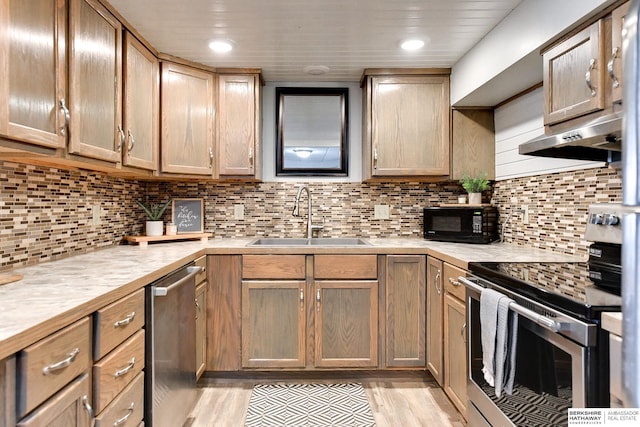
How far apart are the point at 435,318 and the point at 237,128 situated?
73.7 inches

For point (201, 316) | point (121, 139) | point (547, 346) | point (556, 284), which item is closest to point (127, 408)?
point (201, 316)

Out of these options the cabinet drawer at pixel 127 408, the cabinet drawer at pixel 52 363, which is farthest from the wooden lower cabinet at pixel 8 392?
the cabinet drawer at pixel 127 408

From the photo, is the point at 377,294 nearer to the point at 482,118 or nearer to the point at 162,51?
the point at 482,118

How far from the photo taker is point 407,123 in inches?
107

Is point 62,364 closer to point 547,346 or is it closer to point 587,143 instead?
point 547,346

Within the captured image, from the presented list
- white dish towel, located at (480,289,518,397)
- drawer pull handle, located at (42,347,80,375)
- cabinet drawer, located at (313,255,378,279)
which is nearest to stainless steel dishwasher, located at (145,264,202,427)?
drawer pull handle, located at (42,347,80,375)

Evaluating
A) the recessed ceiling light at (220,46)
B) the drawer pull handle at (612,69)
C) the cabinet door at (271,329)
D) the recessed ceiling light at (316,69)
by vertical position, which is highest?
Answer: the recessed ceiling light at (316,69)

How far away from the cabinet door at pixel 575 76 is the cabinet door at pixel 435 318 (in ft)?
3.31

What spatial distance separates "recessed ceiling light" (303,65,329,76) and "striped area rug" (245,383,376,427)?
2.18m

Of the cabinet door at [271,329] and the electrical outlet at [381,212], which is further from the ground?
the electrical outlet at [381,212]

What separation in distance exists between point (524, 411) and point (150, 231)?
2.42 m

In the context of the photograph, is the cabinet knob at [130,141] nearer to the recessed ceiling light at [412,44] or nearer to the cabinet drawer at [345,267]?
the cabinet drawer at [345,267]

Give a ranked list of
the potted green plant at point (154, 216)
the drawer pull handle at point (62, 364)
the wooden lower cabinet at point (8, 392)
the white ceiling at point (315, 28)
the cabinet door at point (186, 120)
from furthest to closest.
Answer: the potted green plant at point (154, 216), the cabinet door at point (186, 120), the white ceiling at point (315, 28), the drawer pull handle at point (62, 364), the wooden lower cabinet at point (8, 392)

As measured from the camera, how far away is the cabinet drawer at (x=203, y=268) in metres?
2.20
